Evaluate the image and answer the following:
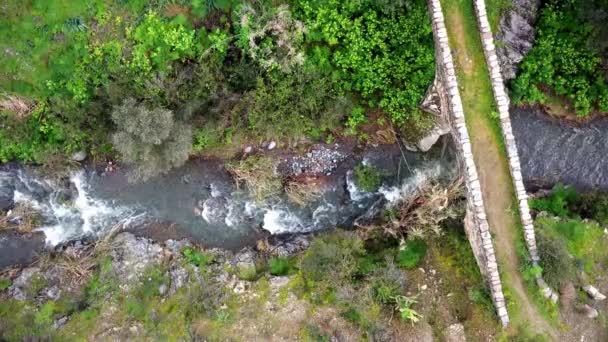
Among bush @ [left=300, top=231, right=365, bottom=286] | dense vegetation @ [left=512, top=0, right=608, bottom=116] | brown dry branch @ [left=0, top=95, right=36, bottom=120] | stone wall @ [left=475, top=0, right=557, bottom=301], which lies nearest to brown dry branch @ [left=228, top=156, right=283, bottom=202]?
bush @ [left=300, top=231, right=365, bottom=286]

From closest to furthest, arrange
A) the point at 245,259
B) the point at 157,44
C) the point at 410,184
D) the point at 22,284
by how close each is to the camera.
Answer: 1. the point at 157,44
2. the point at 22,284
3. the point at 245,259
4. the point at 410,184

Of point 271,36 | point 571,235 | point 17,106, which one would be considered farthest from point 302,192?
point 17,106

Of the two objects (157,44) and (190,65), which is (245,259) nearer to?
(190,65)

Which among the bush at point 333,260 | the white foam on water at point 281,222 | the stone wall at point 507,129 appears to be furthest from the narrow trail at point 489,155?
the white foam on water at point 281,222

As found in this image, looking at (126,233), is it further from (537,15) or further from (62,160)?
(537,15)

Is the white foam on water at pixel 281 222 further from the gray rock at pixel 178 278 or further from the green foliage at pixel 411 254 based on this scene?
the green foliage at pixel 411 254

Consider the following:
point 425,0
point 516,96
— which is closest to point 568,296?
point 516,96

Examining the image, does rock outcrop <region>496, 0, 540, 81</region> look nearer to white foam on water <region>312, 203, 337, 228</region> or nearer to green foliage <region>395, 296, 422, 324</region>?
white foam on water <region>312, 203, 337, 228</region>
